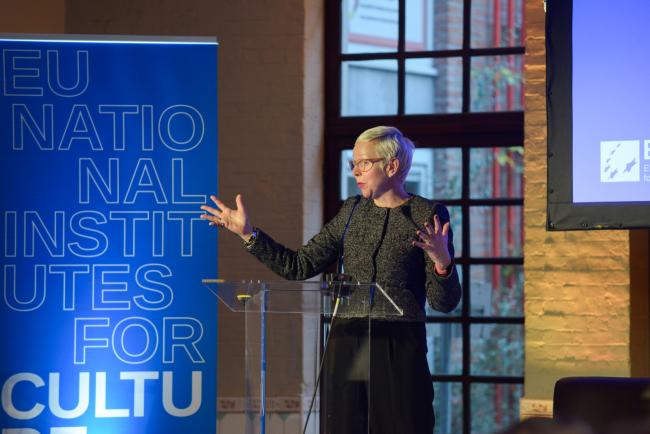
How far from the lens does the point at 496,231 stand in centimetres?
486

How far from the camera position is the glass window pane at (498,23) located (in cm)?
482

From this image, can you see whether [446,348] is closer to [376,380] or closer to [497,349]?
[497,349]

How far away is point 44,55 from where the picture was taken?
3.76 metres

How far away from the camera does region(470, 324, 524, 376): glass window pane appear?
4797 mm

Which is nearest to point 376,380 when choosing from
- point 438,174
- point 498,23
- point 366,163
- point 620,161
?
point 366,163

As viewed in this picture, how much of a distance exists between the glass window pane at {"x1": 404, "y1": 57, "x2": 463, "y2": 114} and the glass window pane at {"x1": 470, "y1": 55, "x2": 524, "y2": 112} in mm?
76

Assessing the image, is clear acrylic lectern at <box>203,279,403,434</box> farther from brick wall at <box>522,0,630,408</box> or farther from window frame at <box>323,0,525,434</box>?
window frame at <box>323,0,525,434</box>

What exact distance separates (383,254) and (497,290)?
1911mm

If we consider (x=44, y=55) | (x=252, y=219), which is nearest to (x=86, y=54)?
(x=44, y=55)

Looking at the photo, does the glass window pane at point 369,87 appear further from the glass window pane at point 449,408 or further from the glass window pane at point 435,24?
the glass window pane at point 449,408

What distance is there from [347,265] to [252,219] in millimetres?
1640

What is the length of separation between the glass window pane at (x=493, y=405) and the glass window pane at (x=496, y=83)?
139 centimetres

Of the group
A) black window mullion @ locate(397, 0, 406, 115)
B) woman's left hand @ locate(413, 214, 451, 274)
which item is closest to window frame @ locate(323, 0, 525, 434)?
black window mullion @ locate(397, 0, 406, 115)

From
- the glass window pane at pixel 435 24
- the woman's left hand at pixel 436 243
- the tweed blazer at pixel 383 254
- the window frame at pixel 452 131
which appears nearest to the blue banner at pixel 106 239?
the tweed blazer at pixel 383 254
